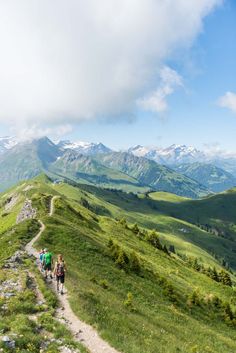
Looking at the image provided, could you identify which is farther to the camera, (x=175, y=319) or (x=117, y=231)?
(x=117, y=231)

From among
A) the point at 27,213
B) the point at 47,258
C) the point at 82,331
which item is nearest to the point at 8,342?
the point at 82,331

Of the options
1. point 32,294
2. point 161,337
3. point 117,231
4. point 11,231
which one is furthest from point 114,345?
point 117,231

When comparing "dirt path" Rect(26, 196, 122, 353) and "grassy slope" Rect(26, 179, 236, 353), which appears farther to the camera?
"grassy slope" Rect(26, 179, 236, 353)

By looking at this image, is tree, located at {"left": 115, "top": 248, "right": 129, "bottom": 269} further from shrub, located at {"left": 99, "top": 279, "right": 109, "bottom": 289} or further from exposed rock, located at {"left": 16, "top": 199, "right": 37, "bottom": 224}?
exposed rock, located at {"left": 16, "top": 199, "right": 37, "bottom": 224}

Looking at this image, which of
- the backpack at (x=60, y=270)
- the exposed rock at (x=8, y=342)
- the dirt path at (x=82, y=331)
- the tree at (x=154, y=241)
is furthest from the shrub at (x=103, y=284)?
the tree at (x=154, y=241)

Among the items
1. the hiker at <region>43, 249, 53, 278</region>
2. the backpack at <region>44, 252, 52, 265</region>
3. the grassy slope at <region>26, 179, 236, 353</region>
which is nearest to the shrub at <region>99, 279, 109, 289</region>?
the grassy slope at <region>26, 179, 236, 353</region>

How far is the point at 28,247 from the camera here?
57.7 m

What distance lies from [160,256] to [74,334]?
268 feet

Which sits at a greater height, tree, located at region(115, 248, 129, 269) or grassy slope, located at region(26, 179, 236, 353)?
tree, located at region(115, 248, 129, 269)

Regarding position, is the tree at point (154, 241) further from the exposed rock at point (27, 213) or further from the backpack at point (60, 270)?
the backpack at point (60, 270)

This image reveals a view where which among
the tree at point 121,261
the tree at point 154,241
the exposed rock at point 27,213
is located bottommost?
the tree at point 121,261

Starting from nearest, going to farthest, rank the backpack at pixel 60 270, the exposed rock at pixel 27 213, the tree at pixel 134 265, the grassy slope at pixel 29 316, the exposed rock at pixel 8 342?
1. the exposed rock at pixel 8 342
2. the grassy slope at pixel 29 316
3. the backpack at pixel 60 270
4. the tree at pixel 134 265
5. the exposed rock at pixel 27 213

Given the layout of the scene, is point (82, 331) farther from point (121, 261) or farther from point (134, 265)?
point (134, 265)

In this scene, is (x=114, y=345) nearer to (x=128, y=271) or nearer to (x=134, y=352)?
(x=134, y=352)
